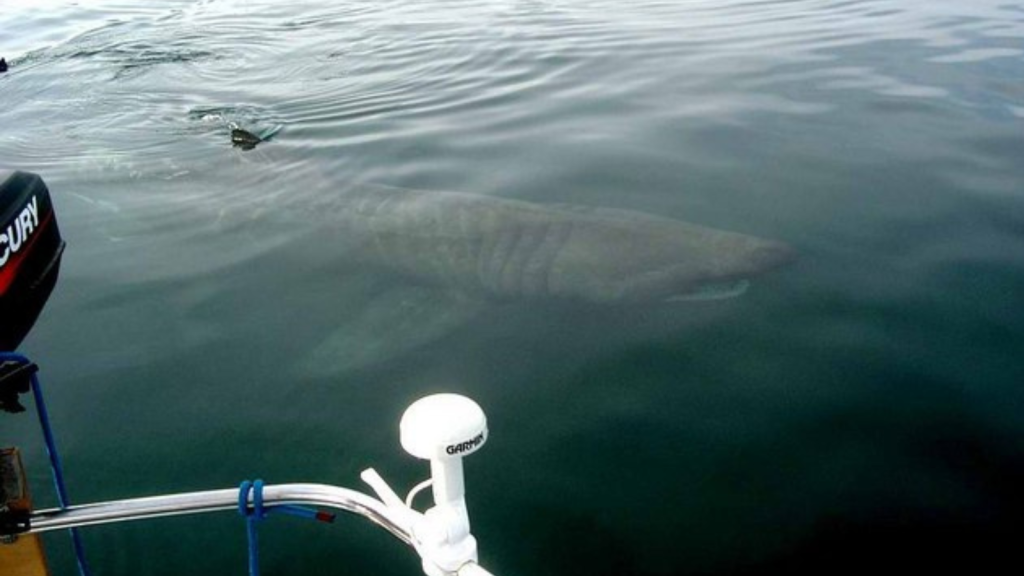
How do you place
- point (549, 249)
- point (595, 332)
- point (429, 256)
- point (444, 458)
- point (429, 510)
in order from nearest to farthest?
point (444, 458) → point (429, 510) → point (595, 332) → point (549, 249) → point (429, 256)

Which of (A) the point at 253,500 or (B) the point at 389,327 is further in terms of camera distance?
(B) the point at 389,327

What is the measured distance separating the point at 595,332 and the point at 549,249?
125 cm

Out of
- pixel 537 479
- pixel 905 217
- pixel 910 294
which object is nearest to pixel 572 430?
pixel 537 479

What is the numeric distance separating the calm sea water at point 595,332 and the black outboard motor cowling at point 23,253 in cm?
96

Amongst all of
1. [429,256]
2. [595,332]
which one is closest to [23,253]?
[595,332]

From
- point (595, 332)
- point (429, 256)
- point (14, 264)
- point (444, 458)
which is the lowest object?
point (595, 332)

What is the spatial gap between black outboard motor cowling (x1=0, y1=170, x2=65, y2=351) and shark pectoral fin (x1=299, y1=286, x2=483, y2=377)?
61.7 inches

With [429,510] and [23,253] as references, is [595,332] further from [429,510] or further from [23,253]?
[23,253]

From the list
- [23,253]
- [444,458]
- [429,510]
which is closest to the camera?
[444,458]

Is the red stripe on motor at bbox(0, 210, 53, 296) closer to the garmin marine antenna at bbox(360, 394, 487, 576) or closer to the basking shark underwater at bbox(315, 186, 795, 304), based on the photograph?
the garmin marine antenna at bbox(360, 394, 487, 576)

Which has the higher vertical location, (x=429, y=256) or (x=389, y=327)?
(x=429, y=256)

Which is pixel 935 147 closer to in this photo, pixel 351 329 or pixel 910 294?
pixel 910 294

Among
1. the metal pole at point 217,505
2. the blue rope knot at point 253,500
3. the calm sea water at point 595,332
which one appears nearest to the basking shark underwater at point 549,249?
the calm sea water at point 595,332

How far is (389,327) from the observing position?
18.0ft
